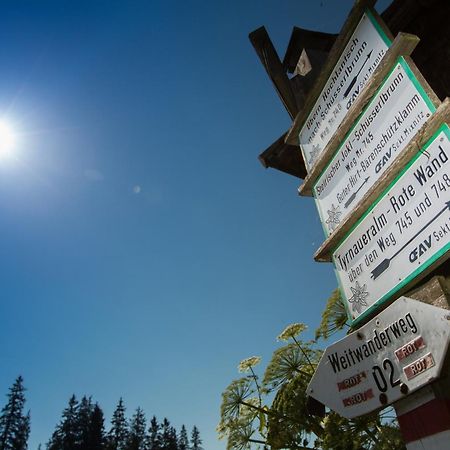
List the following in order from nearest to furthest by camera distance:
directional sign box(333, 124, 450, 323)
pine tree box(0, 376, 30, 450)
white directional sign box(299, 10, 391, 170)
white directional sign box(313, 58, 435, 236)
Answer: directional sign box(333, 124, 450, 323) < white directional sign box(313, 58, 435, 236) < white directional sign box(299, 10, 391, 170) < pine tree box(0, 376, 30, 450)

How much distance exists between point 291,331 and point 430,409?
530 centimetres

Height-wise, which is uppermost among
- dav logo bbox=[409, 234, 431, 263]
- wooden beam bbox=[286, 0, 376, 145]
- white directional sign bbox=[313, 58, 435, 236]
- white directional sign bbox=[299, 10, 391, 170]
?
wooden beam bbox=[286, 0, 376, 145]

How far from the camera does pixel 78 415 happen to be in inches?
3088

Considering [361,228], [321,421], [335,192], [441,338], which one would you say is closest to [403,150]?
[361,228]

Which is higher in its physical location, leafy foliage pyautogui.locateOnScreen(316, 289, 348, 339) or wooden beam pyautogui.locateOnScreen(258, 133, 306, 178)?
wooden beam pyautogui.locateOnScreen(258, 133, 306, 178)

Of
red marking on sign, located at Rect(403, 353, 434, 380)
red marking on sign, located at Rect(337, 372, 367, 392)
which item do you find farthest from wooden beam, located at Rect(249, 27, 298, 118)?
red marking on sign, located at Rect(403, 353, 434, 380)

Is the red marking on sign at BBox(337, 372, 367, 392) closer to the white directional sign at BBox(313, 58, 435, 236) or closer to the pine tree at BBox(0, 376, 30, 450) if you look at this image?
the white directional sign at BBox(313, 58, 435, 236)

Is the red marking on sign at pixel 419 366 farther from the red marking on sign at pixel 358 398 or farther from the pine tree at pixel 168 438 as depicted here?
the pine tree at pixel 168 438

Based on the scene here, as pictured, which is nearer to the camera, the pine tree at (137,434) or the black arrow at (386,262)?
the black arrow at (386,262)

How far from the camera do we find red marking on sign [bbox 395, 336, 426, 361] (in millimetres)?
1689

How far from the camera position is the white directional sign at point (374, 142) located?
224 centimetres

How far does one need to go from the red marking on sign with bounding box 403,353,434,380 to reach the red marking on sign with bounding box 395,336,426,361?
53 mm

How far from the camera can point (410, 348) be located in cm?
175

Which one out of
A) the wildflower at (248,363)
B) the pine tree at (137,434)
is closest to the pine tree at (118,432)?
the pine tree at (137,434)
